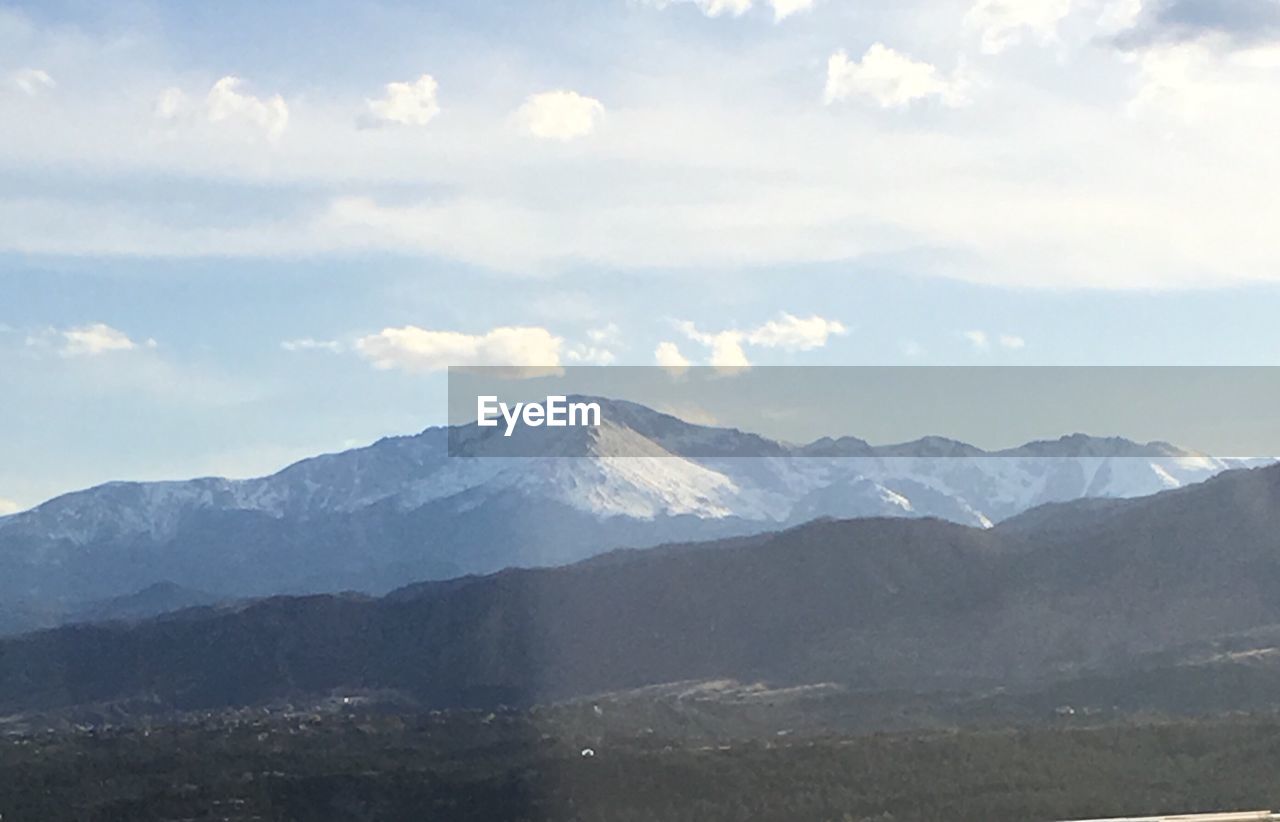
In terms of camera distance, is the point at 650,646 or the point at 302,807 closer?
the point at 302,807

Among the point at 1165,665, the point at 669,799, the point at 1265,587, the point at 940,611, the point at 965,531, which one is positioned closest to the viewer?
the point at 669,799

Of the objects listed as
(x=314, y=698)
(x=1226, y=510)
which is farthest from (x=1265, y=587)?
(x=314, y=698)

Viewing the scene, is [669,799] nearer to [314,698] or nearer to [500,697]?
[500,697]

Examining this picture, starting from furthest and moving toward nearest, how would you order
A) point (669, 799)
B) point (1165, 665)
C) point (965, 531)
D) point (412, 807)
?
point (965, 531) → point (1165, 665) → point (412, 807) → point (669, 799)

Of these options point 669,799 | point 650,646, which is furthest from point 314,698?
point 669,799

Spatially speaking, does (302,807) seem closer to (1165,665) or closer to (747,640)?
(1165,665)

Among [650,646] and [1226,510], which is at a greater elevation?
[1226,510]
